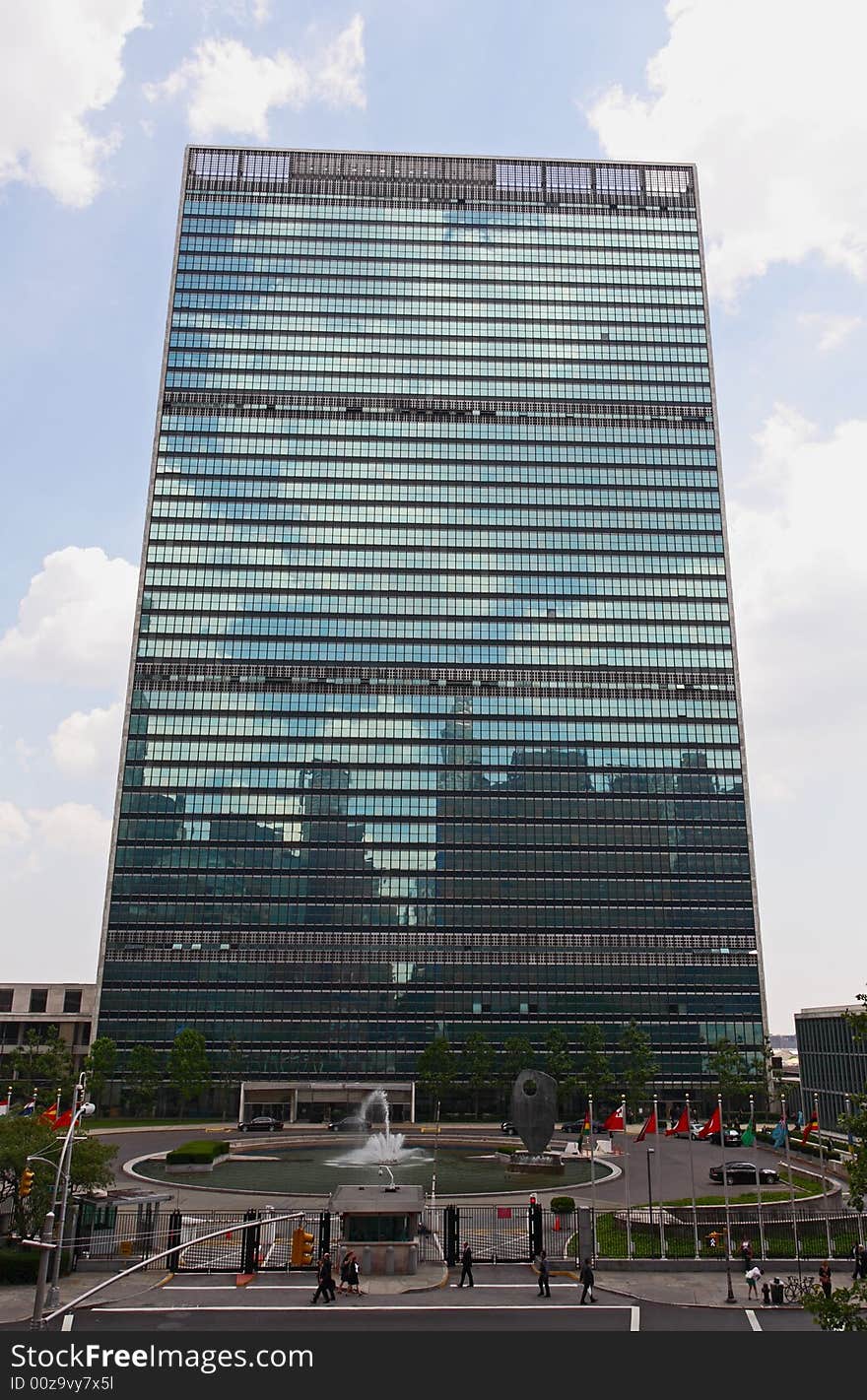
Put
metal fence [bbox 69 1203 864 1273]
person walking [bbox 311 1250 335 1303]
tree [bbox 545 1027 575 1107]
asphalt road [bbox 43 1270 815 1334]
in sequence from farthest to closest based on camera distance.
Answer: tree [bbox 545 1027 575 1107] → metal fence [bbox 69 1203 864 1273] → person walking [bbox 311 1250 335 1303] → asphalt road [bbox 43 1270 815 1334]

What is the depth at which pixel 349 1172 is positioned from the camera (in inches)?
2753

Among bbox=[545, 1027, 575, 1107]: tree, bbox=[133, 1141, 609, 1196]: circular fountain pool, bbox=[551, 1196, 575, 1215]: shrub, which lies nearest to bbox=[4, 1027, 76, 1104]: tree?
bbox=[133, 1141, 609, 1196]: circular fountain pool

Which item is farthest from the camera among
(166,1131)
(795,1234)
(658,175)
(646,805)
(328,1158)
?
(658,175)

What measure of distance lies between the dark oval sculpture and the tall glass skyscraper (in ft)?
228

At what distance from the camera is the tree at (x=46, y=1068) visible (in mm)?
102812

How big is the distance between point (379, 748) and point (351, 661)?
14318 millimetres

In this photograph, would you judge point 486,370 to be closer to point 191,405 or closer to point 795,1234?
point 191,405

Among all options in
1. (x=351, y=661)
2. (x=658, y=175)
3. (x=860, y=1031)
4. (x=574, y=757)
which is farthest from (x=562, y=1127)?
(x=658, y=175)

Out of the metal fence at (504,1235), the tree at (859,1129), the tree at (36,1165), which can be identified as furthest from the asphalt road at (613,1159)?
the tree at (859,1129)

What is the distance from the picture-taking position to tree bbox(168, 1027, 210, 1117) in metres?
119

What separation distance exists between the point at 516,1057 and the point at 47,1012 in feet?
240

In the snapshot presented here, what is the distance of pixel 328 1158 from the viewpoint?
8094cm

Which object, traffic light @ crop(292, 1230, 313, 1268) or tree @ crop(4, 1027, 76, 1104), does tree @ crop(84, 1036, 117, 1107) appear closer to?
tree @ crop(4, 1027, 76, 1104)

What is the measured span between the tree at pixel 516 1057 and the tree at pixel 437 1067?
7366 mm
